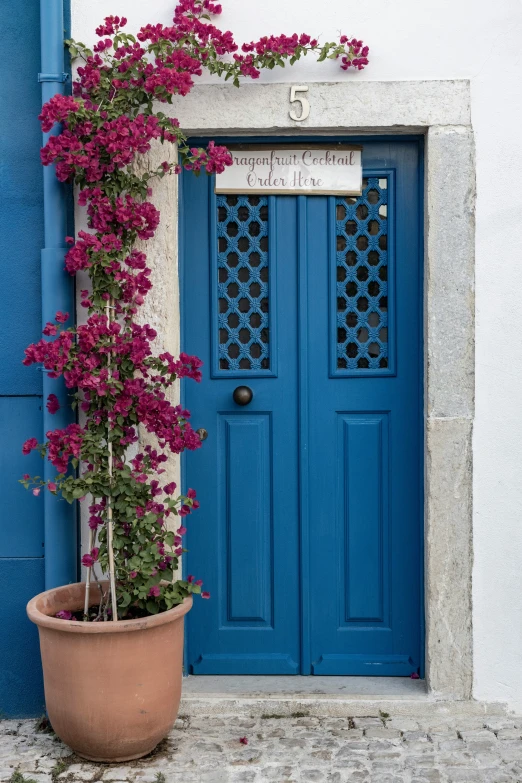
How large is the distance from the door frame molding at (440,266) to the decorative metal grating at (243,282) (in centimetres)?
31

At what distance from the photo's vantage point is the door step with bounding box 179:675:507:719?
3742mm

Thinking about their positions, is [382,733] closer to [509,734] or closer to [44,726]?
[509,734]

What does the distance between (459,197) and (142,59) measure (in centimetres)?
141

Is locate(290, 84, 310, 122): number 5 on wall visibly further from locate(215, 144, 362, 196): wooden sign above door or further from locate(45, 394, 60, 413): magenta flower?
locate(45, 394, 60, 413): magenta flower

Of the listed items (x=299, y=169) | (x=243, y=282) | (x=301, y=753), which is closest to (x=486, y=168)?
(x=299, y=169)

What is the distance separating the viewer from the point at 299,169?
Result: 389 centimetres

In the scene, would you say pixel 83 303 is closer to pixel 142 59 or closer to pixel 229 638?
pixel 142 59

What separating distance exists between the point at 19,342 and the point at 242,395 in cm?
99

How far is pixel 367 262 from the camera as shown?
3.93 m

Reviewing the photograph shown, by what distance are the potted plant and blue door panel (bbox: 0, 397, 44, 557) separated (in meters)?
0.27

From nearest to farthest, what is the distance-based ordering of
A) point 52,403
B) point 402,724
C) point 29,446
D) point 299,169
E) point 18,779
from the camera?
point 18,779 < point 29,446 < point 52,403 < point 402,724 < point 299,169

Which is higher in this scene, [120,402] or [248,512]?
[120,402]

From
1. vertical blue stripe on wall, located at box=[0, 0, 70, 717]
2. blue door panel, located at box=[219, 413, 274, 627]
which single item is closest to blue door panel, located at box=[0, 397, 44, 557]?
vertical blue stripe on wall, located at box=[0, 0, 70, 717]

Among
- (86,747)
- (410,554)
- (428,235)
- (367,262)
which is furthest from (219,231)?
(86,747)
